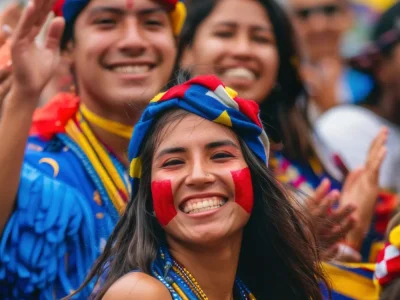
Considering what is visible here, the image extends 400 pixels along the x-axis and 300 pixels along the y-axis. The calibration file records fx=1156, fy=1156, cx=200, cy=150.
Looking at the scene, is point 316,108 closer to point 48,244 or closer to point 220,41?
point 220,41

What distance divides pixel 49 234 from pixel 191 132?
84 cm

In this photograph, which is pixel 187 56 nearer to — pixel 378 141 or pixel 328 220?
pixel 378 141

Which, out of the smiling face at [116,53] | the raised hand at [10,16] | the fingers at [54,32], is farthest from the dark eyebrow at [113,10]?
the fingers at [54,32]

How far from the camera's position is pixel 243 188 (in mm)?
3496

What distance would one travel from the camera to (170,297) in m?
3.38

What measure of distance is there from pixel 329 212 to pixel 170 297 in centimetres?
127

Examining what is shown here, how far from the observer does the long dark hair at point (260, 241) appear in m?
3.54

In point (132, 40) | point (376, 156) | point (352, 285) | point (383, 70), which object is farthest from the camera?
point (383, 70)

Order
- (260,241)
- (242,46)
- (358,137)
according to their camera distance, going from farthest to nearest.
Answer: (358,137)
(242,46)
(260,241)

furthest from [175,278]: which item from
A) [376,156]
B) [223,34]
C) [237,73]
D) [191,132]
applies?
[223,34]

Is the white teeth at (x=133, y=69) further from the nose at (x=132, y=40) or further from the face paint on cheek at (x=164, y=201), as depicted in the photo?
the face paint on cheek at (x=164, y=201)

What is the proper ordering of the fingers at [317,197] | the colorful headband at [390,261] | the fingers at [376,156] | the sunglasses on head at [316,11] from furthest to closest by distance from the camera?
the sunglasses on head at [316,11]
the fingers at [376,156]
the fingers at [317,197]
the colorful headband at [390,261]

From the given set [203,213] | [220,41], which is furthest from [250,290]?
[220,41]

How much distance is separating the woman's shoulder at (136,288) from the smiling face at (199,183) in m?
0.19
